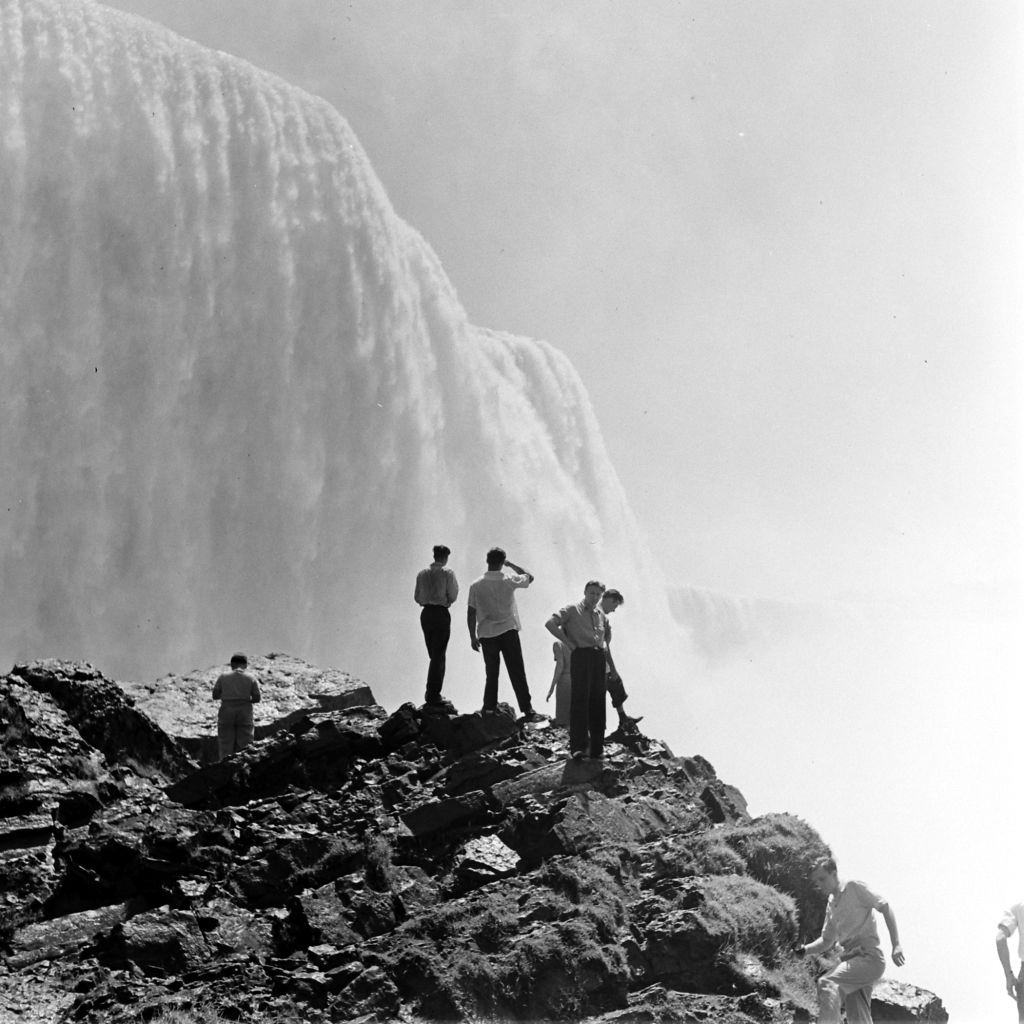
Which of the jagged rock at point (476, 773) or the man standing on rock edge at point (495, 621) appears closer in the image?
the jagged rock at point (476, 773)

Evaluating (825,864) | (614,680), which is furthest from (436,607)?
(825,864)

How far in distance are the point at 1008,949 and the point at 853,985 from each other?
7.89 feet

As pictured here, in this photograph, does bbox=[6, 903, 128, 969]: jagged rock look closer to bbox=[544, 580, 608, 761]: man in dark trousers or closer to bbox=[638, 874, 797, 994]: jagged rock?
bbox=[638, 874, 797, 994]: jagged rock

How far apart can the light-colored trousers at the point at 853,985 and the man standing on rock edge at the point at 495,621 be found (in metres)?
5.40

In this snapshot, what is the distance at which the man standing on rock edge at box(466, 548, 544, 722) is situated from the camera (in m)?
13.0

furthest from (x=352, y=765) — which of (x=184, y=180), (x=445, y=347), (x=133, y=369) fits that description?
(x=445, y=347)

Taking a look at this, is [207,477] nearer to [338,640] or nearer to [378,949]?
[338,640]

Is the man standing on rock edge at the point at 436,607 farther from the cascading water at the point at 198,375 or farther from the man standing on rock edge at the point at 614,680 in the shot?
the cascading water at the point at 198,375

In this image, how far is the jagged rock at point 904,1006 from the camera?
9125mm

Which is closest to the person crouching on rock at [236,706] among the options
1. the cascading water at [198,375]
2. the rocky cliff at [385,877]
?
the rocky cliff at [385,877]

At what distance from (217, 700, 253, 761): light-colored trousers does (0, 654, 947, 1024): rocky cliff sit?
53 centimetres

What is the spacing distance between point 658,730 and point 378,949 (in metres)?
21.4

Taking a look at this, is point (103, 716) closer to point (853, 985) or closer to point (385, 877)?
point (385, 877)

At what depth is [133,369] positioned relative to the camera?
2792 centimetres
